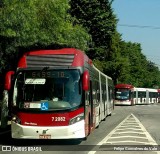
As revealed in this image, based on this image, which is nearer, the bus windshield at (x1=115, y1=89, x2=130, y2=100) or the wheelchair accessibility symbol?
the wheelchair accessibility symbol

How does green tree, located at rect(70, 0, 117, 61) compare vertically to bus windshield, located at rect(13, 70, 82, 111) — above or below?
above

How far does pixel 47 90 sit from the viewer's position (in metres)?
14.8

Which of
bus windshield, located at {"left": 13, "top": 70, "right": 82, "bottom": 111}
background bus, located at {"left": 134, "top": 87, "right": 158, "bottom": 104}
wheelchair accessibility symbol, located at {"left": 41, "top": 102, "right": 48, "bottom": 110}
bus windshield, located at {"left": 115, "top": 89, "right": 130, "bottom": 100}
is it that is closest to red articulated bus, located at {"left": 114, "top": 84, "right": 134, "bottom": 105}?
bus windshield, located at {"left": 115, "top": 89, "right": 130, "bottom": 100}

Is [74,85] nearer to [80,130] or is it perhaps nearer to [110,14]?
[80,130]

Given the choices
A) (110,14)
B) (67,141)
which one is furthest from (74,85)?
(110,14)

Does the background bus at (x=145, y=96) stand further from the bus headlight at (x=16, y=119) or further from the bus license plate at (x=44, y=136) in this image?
the bus license plate at (x=44, y=136)

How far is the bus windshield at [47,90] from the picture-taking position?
1459 centimetres

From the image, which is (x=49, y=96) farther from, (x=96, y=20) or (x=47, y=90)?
(x=96, y=20)

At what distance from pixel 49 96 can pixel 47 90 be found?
0.20 m

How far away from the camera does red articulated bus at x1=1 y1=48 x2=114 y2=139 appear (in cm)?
1442

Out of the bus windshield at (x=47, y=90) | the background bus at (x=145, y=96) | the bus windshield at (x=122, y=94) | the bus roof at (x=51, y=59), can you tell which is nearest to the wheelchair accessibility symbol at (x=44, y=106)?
the bus windshield at (x=47, y=90)

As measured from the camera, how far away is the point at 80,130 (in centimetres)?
1463

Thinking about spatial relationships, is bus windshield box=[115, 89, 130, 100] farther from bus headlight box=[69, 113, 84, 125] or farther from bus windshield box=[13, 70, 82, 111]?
bus headlight box=[69, 113, 84, 125]

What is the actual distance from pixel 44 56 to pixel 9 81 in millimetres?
1544
